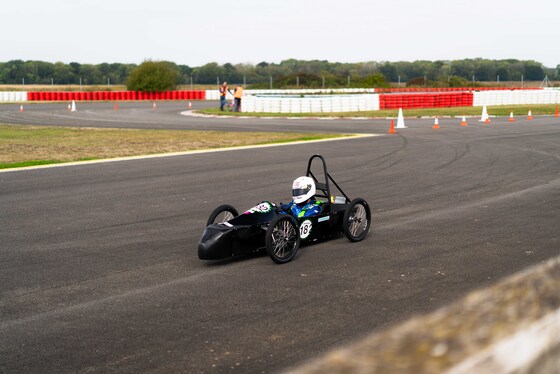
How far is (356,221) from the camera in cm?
953

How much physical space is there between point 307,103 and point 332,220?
31.9 meters

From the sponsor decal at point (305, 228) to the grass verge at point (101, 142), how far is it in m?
10.8

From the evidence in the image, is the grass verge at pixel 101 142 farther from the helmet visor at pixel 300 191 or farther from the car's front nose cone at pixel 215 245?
the car's front nose cone at pixel 215 245

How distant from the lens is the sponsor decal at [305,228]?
8.93 m

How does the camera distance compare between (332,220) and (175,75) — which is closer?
(332,220)

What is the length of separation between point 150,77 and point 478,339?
7263 centimetres

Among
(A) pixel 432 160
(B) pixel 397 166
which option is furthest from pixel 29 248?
(A) pixel 432 160

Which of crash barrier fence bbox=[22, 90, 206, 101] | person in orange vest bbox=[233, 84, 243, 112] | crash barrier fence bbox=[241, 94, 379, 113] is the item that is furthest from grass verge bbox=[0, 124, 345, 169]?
crash barrier fence bbox=[22, 90, 206, 101]

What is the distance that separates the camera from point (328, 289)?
7223 mm

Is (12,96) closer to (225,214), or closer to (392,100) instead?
(392,100)

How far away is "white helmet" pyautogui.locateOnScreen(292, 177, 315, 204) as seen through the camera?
29.7 feet

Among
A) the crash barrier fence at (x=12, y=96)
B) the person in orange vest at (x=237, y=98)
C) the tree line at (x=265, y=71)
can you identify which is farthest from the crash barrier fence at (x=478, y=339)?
the tree line at (x=265, y=71)

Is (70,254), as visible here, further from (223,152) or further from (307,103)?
(307,103)

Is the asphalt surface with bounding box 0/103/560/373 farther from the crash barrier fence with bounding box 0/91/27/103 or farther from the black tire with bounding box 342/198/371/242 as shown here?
the crash barrier fence with bounding box 0/91/27/103
